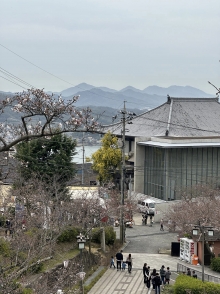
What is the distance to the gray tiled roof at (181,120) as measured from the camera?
4188cm

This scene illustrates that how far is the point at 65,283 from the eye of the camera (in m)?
15.3

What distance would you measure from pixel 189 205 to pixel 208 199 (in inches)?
115

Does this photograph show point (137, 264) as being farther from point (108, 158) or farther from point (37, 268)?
point (108, 158)

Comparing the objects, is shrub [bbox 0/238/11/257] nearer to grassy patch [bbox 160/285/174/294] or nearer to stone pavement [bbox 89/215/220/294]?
stone pavement [bbox 89/215/220/294]

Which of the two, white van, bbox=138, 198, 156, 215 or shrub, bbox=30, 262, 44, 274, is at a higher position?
white van, bbox=138, 198, 156, 215

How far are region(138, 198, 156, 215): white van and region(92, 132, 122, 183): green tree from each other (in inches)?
126

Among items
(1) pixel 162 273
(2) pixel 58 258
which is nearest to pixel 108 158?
(2) pixel 58 258

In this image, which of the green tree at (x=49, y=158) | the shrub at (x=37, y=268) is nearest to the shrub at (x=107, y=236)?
the green tree at (x=49, y=158)

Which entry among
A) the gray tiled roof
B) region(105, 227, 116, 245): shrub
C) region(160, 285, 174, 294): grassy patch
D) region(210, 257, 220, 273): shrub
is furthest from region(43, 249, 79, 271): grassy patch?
the gray tiled roof

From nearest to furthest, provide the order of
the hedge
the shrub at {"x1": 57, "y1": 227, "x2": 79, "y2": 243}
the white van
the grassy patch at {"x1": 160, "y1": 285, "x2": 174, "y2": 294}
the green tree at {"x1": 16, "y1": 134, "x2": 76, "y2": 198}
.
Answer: the hedge < the grassy patch at {"x1": 160, "y1": 285, "x2": 174, "y2": 294} < the shrub at {"x1": 57, "y1": 227, "x2": 79, "y2": 243} < the green tree at {"x1": 16, "y1": 134, "x2": 76, "y2": 198} < the white van

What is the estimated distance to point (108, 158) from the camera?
37.3 m

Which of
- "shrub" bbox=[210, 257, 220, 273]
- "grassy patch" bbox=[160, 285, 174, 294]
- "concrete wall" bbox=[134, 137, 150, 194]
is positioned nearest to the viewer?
"grassy patch" bbox=[160, 285, 174, 294]

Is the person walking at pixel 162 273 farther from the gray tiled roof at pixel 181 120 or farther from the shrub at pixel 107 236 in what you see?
the gray tiled roof at pixel 181 120

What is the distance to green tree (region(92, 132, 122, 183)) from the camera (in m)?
37.2
